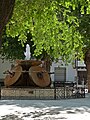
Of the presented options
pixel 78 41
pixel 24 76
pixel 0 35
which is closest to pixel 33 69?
pixel 24 76

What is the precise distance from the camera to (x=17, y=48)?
26125mm

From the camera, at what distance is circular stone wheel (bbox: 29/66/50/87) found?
21062 mm

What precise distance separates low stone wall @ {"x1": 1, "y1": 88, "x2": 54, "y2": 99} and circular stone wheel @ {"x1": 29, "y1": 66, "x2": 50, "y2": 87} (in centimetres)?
120

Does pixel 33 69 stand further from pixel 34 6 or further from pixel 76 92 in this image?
pixel 34 6

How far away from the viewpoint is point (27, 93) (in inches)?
778

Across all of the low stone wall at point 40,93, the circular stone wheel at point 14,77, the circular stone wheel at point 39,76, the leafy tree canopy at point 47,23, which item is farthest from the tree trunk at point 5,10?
the circular stone wheel at point 14,77

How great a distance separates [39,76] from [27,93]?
2085 mm

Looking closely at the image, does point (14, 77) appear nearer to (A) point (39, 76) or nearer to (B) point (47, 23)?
(A) point (39, 76)

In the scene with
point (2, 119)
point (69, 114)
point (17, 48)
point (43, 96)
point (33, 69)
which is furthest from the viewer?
point (17, 48)

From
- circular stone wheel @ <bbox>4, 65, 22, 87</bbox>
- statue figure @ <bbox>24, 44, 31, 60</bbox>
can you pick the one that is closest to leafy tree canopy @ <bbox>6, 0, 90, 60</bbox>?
circular stone wheel @ <bbox>4, 65, 22, 87</bbox>

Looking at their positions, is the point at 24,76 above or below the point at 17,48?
below

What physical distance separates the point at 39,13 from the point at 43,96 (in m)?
11.9

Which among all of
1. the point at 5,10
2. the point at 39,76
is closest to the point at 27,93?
the point at 39,76

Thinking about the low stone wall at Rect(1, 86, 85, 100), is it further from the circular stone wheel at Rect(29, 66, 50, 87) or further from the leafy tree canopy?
the leafy tree canopy
